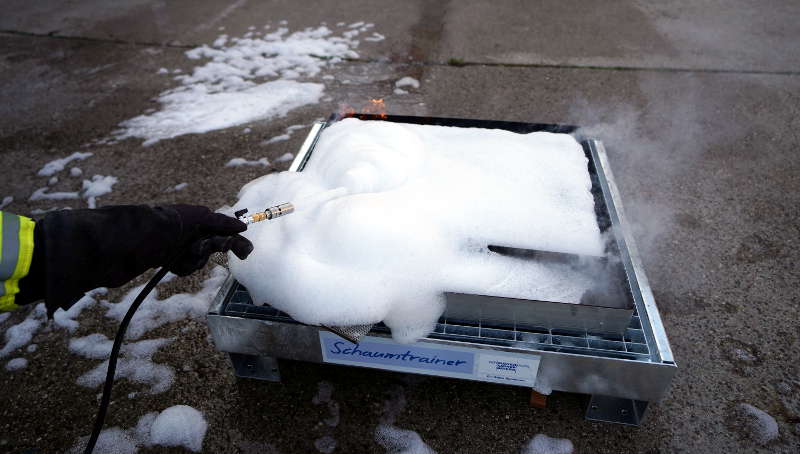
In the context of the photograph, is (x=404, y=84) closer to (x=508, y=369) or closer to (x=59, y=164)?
(x=59, y=164)

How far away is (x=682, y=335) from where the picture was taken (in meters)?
2.12

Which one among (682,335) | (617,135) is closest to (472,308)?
(682,335)

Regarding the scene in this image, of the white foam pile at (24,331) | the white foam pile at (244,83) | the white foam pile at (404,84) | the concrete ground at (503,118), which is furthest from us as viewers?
the white foam pile at (404,84)

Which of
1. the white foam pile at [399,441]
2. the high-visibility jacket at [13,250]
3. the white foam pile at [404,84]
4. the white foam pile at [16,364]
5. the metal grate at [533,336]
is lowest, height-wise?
the white foam pile at [16,364]

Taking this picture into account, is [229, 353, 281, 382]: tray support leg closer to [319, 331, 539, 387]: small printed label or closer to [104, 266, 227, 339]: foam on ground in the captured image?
[319, 331, 539, 387]: small printed label

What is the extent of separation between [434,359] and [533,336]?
325 mm

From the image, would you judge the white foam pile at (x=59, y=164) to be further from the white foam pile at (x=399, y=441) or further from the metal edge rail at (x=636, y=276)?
the metal edge rail at (x=636, y=276)

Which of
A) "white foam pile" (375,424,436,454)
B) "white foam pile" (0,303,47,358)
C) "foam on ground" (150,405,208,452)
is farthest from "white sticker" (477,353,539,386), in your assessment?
"white foam pile" (0,303,47,358)

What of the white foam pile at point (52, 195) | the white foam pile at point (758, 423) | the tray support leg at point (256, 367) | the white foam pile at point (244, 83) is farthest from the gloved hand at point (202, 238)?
the white foam pile at point (244, 83)

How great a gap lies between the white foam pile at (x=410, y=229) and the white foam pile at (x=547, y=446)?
53 cm

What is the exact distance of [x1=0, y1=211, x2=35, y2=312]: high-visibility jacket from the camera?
4.22 feet

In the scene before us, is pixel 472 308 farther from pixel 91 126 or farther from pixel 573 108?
pixel 91 126

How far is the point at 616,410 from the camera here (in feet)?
5.60

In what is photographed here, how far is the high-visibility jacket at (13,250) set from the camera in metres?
1.29
